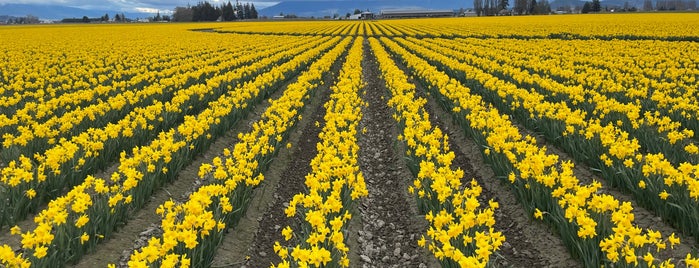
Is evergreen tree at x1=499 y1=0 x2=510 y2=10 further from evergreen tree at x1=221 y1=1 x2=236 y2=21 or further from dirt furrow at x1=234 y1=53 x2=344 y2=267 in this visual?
dirt furrow at x1=234 y1=53 x2=344 y2=267

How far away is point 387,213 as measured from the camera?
281 inches

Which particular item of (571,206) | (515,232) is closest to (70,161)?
(515,232)

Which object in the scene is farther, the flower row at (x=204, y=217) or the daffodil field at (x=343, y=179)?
the daffodil field at (x=343, y=179)

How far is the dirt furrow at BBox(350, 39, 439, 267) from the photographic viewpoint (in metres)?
5.86

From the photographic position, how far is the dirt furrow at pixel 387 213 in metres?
5.86

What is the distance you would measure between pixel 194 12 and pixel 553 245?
139778mm

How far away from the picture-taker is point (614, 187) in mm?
7062

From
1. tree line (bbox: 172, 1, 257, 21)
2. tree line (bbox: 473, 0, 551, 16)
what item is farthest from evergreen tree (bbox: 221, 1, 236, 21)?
tree line (bbox: 473, 0, 551, 16)

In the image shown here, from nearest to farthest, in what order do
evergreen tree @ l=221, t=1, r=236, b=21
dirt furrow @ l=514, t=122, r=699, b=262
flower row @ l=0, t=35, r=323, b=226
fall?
dirt furrow @ l=514, t=122, r=699, b=262 < flower row @ l=0, t=35, r=323, b=226 < evergreen tree @ l=221, t=1, r=236, b=21

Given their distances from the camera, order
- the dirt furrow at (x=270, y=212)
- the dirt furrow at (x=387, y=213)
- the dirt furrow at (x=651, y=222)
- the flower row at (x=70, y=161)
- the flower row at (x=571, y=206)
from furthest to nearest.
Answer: the flower row at (x=70, y=161) < the dirt furrow at (x=387, y=213) < the dirt furrow at (x=270, y=212) < the dirt furrow at (x=651, y=222) < the flower row at (x=571, y=206)

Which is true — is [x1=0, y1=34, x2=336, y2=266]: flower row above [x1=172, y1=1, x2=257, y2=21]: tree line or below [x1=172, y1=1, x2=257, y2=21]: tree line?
below

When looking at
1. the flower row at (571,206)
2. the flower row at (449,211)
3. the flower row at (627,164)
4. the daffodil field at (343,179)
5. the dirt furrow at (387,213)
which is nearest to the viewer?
the flower row at (571,206)

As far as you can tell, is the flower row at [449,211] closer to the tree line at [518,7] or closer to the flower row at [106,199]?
the flower row at [106,199]

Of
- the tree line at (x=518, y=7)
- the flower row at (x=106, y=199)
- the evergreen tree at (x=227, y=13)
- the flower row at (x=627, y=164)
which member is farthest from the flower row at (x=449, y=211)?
the evergreen tree at (x=227, y=13)
